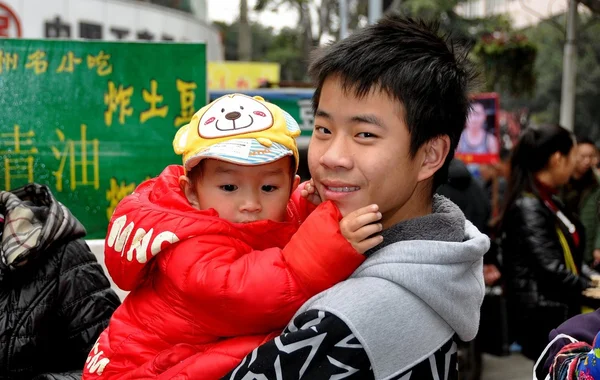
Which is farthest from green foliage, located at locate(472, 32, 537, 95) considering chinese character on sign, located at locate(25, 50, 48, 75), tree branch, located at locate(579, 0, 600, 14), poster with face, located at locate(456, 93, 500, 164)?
chinese character on sign, located at locate(25, 50, 48, 75)

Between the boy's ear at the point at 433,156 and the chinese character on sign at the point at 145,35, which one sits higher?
the chinese character on sign at the point at 145,35

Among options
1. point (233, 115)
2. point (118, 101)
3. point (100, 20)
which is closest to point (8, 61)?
point (118, 101)

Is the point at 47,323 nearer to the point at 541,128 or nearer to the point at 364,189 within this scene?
the point at 364,189

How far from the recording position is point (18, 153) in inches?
155

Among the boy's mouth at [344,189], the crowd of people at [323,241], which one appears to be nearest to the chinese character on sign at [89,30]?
the crowd of people at [323,241]

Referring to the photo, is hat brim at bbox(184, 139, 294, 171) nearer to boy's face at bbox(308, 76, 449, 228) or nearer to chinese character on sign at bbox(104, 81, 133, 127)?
boy's face at bbox(308, 76, 449, 228)

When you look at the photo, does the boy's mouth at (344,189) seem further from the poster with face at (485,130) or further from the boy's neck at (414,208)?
the poster with face at (485,130)

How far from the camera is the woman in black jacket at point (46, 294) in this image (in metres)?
2.30

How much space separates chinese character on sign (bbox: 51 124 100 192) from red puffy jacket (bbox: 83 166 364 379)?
2.39m

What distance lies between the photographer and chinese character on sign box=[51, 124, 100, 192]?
4105 millimetres

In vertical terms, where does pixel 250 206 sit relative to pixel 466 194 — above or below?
above

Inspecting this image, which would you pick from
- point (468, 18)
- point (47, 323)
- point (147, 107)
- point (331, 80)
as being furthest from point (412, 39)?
point (468, 18)

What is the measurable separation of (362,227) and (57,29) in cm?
1689

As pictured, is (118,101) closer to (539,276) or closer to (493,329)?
(539,276)
